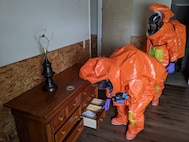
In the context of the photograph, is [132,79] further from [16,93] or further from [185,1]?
[185,1]

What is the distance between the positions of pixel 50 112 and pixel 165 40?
169 cm

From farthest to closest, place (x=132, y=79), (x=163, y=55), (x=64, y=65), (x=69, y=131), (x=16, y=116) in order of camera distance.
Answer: (x=163, y=55) < (x=64, y=65) < (x=69, y=131) < (x=132, y=79) < (x=16, y=116)

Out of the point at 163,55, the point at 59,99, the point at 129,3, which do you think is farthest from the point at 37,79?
the point at 129,3

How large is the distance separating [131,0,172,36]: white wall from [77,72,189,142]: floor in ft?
4.56

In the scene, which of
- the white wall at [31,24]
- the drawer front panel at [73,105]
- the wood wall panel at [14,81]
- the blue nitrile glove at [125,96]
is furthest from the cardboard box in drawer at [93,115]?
the white wall at [31,24]

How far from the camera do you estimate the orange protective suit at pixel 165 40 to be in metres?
2.02

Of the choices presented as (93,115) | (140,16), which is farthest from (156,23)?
(93,115)

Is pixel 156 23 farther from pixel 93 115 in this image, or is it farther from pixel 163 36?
pixel 93 115

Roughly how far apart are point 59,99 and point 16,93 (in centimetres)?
36

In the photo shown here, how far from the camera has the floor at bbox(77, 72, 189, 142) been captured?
1.70 meters

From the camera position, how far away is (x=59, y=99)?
4.15 ft

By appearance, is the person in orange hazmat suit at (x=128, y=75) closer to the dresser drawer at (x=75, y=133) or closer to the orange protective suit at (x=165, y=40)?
the dresser drawer at (x=75, y=133)

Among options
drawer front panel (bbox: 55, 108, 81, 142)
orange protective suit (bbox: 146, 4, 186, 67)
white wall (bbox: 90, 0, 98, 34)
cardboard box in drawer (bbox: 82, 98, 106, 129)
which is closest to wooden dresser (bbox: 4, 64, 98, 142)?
drawer front panel (bbox: 55, 108, 81, 142)

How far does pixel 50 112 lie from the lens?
112 cm
